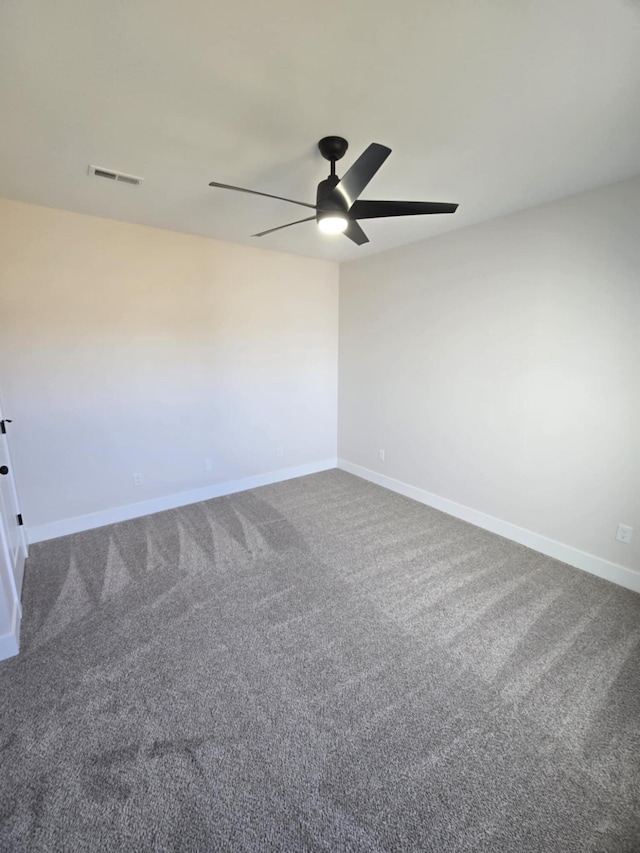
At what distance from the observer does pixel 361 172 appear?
163 cm

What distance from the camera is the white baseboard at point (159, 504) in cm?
310

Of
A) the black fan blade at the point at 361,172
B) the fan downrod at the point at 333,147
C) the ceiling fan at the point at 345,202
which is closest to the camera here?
the black fan blade at the point at 361,172

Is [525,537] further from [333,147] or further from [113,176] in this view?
[113,176]

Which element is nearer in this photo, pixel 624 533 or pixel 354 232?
pixel 354 232

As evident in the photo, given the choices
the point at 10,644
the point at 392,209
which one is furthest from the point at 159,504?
the point at 392,209

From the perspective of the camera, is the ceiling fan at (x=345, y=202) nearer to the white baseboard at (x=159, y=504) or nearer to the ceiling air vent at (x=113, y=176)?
the ceiling air vent at (x=113, y=176)

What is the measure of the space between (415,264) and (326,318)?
1267 mm

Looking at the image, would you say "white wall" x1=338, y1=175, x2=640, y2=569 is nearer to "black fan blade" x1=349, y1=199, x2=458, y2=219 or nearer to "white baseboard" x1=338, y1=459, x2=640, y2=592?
"white baseboard" x1=338, y1=459, x2=640, y2=592

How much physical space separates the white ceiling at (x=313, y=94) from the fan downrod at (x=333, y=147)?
43mm

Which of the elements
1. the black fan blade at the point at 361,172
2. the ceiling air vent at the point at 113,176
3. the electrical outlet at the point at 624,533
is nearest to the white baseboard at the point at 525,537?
the electrical outlet at the point at 624,533

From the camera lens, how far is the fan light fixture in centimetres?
181

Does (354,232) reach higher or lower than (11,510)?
higher

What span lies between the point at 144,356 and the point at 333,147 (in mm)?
2375

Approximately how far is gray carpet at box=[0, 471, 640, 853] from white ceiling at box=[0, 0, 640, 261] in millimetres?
2613
